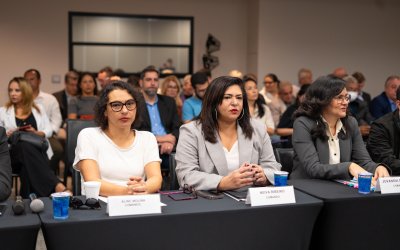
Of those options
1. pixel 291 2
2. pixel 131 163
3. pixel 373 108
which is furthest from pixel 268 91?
pixel 131 163

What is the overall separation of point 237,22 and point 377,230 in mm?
6542

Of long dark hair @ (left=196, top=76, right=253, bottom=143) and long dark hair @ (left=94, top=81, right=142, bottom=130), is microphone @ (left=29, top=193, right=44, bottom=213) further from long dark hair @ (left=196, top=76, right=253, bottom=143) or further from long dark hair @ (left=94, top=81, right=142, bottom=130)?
long dark hair @ (left=196, top=76, right=253, bottom=143)

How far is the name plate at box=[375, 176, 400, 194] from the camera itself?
222 cm

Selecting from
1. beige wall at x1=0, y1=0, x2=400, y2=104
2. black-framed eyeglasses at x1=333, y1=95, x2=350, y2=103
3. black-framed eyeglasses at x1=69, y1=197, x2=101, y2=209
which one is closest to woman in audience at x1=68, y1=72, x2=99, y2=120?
beige wall at x1=0, y1=0, x2=400, y2=104

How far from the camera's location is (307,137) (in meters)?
2.86

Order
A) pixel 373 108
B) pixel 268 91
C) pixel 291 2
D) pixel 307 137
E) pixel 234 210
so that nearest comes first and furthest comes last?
pixel 234 210 → pixel 307 137 → pixel 373 108 → pixel 268 91 → pixel 291 2

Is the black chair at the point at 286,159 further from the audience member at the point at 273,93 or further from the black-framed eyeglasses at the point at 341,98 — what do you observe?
the audience member at the point at 273,93

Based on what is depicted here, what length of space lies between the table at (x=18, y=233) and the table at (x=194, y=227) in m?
0.04

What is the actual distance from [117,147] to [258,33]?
5752 millimetres

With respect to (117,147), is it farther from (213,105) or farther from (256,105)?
(256,105)

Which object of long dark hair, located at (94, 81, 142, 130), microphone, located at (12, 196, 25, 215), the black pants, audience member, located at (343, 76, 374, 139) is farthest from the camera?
audience member, located at (343, 76, 374, 139)

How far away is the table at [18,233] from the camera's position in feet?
5.37

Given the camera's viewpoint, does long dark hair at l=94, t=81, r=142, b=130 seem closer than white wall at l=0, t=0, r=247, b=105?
Yes

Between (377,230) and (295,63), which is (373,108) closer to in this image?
(295,63)
